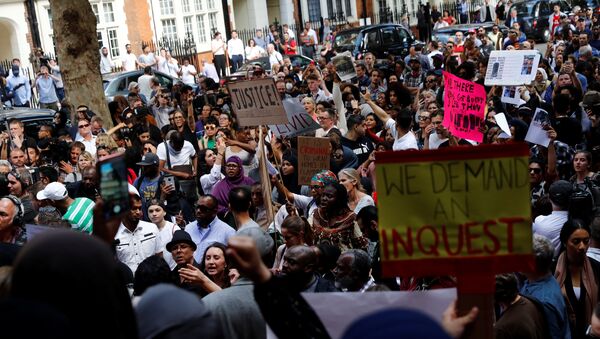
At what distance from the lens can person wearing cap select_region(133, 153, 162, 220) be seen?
952cm

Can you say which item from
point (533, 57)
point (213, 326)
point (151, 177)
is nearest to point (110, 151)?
point (151, 177)

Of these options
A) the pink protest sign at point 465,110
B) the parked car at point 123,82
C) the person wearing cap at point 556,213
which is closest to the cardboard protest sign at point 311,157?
the pink protest sign at point 465,110

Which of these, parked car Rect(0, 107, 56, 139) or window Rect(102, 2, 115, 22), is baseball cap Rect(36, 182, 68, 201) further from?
window Rect(102, 2, 115, 22)

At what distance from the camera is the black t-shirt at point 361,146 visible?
10688 mm

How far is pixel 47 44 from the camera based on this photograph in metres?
33.4

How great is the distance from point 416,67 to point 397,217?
14158mm

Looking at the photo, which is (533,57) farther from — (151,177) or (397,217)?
(397,217)

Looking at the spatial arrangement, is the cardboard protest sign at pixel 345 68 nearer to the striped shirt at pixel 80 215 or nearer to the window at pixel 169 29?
the striped shirt at pixel 80 215

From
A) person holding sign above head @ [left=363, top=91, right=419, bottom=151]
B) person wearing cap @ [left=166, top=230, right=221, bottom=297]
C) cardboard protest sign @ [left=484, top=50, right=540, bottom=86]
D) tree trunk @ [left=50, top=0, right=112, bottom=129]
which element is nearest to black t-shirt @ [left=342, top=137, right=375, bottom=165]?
person holding sign above head @ [left=363, top=91, right=419, bottom=151]

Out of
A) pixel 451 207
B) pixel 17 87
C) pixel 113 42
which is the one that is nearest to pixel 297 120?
pixel 451 207

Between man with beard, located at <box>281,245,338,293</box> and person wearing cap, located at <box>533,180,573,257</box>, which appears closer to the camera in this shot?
man with beard, located at <box>281,245,338,293</box>

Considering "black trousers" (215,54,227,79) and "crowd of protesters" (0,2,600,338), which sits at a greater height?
"crowd of protesters" (0,2,600,338)

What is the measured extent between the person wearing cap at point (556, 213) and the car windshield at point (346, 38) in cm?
2128

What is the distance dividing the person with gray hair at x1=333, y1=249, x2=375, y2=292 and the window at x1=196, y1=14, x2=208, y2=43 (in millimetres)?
33800
